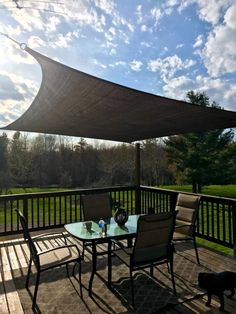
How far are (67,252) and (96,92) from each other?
203 cm

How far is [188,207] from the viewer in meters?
4.16

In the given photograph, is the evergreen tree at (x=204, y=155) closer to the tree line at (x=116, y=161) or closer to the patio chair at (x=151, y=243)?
the tree line at (x=116, y=161)

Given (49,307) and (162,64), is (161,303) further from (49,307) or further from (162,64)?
(162,64)

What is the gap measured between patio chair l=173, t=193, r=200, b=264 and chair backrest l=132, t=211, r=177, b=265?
85cm

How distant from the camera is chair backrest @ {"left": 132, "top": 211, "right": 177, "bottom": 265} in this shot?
278 cm

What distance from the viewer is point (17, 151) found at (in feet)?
→ 56.3

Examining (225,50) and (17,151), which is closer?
(225,50)

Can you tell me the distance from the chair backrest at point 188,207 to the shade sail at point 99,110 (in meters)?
1.27

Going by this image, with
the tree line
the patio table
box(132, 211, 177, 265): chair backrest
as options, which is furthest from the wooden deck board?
the tree line

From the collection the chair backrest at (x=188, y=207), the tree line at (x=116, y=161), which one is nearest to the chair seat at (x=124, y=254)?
the chair backrest at (x=188, y=207)

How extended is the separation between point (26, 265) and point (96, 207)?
4.54 feet

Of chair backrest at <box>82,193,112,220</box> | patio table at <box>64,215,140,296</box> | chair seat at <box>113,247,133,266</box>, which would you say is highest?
chair backrest at <box>82,193,112,220</box>

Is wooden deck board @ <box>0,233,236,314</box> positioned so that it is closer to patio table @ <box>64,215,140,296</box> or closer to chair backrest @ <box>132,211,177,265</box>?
chair backrest @ <box>132,211,177,265</box>

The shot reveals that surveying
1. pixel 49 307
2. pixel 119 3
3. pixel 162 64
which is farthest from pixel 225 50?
pixel 49 307
